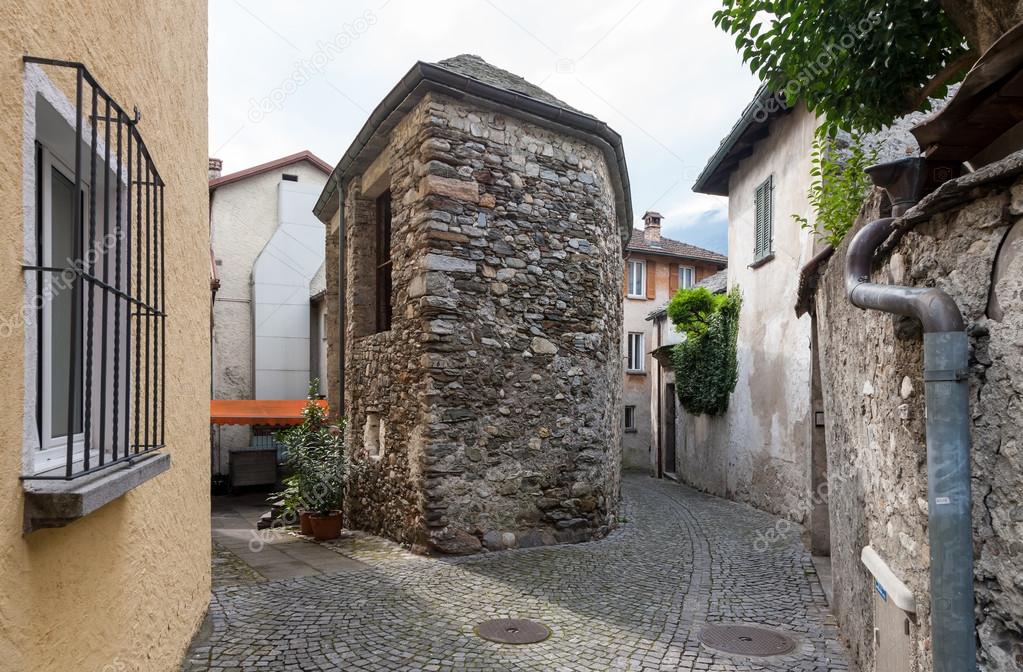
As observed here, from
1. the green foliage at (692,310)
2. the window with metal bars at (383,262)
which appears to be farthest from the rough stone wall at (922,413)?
the green foliage at (692,310)

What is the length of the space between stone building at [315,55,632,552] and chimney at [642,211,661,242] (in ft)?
47.6

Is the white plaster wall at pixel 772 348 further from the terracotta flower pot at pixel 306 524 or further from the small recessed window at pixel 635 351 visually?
the small recessed window at pixel 635 351

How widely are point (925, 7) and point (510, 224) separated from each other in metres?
4.43

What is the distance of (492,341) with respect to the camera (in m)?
6.98

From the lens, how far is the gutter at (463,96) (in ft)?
21.8

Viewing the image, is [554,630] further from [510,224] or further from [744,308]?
[744,308]

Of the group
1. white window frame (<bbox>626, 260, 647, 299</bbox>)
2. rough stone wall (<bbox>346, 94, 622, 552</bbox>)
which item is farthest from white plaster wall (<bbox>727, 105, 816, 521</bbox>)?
white window frame (<bbox>626, 260, 647, 299</bbox>)

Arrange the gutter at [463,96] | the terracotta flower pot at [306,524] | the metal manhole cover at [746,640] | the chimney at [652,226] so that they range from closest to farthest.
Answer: the metal manhole cover at [746,640]
the gutter at [463,96]
the terracotta flower pot at [306,524]
the chimney at [652,226]

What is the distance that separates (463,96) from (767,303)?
610 centimetres

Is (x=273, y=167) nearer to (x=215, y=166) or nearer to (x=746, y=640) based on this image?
(x=215, y=166)

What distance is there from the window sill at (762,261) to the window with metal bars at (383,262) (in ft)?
18.8

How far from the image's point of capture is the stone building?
6676 millimetres

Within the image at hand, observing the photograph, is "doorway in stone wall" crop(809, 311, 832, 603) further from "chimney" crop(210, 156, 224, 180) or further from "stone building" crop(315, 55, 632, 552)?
"chimney" crop(210, 156, 224, 180)

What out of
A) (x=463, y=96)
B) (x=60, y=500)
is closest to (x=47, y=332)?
(x=60, y=500)
